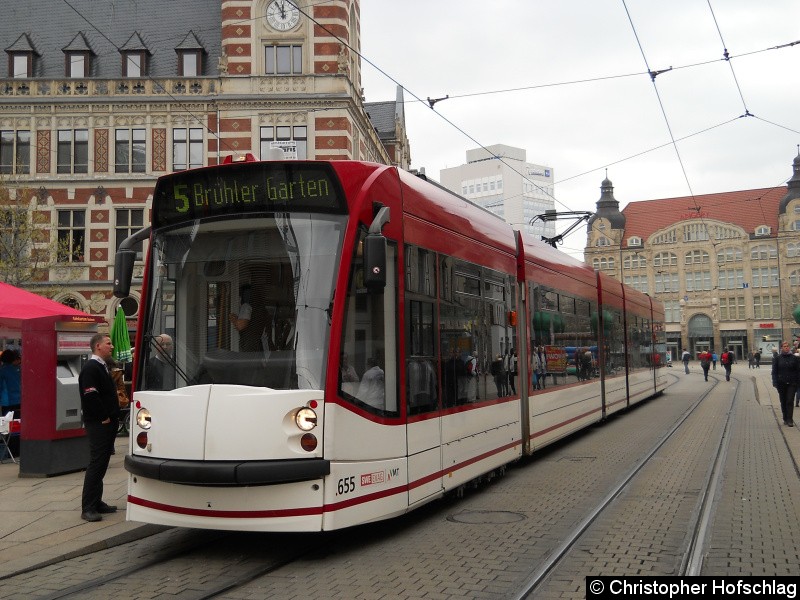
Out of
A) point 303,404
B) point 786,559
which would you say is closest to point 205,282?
point 303,404

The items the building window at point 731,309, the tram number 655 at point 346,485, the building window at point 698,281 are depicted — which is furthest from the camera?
the building window at point 698,281

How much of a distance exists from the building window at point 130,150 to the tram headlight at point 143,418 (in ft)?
86.6

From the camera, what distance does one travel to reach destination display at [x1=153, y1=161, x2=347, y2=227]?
658 centimetres

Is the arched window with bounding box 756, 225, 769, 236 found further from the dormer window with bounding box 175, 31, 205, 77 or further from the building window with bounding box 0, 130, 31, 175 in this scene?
the building window with bounding box 0, 130, 31, 175

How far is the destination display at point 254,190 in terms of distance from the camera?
6.58 meters

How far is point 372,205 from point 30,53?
30.6 m

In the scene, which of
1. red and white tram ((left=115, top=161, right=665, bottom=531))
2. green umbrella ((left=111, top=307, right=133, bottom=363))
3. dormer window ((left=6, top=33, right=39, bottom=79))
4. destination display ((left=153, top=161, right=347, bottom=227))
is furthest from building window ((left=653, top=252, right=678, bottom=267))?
destination display ((left=153, top=161, right=347, bottom=227))

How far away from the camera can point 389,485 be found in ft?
22.1

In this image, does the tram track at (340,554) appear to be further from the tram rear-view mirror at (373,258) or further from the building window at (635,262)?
the building window at (635,262)

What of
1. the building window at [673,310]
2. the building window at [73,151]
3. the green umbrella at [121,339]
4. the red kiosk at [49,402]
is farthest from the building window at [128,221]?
the building window at [673,310]

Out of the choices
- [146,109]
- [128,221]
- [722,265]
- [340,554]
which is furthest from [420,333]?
[722,265]

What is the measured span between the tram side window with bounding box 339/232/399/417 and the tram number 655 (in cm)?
56

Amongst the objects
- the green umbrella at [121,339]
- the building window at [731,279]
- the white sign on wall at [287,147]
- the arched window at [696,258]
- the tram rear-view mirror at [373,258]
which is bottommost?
the green umbrella at [121,339]

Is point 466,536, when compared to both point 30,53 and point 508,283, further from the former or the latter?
point 30,53
